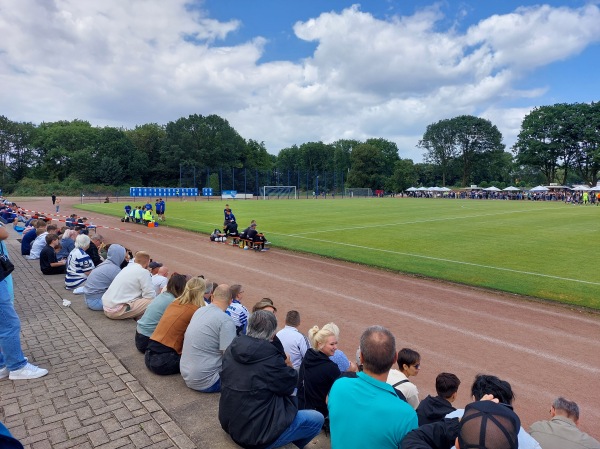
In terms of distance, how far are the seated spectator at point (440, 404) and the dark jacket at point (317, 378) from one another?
1.02 m

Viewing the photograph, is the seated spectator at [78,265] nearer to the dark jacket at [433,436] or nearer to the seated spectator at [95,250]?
the seated spectator at [95,250]

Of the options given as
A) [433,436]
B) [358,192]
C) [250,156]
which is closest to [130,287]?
[433,436]

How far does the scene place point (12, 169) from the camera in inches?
3472

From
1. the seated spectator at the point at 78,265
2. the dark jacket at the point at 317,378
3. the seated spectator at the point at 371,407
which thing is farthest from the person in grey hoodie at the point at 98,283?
the seated spectator at the point at 371,407

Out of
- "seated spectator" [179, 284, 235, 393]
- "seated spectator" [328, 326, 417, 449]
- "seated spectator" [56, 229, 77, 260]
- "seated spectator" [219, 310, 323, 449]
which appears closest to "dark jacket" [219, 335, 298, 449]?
"seated spectator" [219, 310, 323, 449]

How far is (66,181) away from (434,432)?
94.9m

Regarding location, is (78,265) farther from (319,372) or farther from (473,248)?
(473,248)

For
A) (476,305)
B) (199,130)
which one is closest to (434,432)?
(476,305)

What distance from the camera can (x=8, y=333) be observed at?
540cm

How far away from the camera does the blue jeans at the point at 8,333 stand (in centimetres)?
532

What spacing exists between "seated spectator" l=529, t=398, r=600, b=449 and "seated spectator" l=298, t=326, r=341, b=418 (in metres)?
2.08

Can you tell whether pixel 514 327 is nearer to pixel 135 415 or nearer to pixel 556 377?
pixel 556 377

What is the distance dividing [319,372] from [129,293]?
5041mm

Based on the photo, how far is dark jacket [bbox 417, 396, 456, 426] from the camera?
3.82 meters
